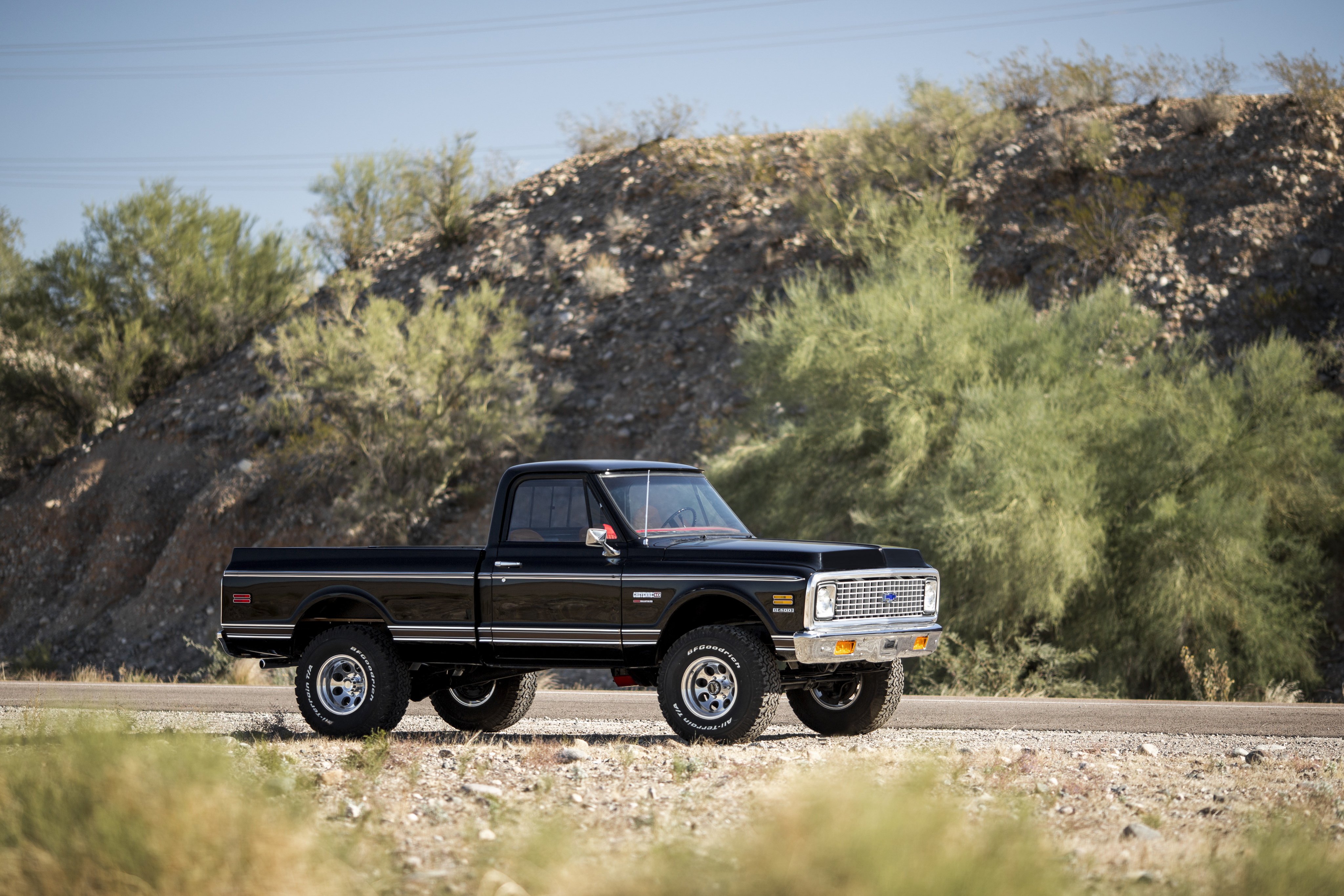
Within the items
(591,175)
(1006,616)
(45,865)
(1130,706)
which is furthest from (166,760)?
(591,175)

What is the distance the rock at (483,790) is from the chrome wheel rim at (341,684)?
8.82ft

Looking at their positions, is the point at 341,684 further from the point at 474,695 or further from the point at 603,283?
the point at 603,283

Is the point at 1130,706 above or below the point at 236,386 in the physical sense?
below

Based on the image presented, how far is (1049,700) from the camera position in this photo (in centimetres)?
1482

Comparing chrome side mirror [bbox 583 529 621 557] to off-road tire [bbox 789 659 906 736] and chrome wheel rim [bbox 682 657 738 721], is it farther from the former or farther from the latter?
off-road tire [bbox 789 659 906 736]

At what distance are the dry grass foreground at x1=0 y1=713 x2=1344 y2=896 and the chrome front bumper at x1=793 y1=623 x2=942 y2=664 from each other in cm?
70

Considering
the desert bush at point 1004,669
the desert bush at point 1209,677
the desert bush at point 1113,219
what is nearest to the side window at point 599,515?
the desert bush at point 1004,669

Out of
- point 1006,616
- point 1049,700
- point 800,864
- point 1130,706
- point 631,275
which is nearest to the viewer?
point 800,864

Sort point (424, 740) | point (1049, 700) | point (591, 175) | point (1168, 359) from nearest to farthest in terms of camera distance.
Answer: point (424, 740) < point (1049, 700) < point (1168, 359) < point (591, 175)

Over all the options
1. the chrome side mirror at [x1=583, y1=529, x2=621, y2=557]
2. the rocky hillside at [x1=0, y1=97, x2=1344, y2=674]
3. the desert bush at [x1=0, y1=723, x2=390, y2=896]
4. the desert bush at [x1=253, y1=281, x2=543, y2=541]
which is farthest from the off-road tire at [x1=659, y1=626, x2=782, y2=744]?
the desert bush at [x1=253, y1=281, x2=543, y2=541]

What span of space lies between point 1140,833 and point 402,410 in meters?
29.3

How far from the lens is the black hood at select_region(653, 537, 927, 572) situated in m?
8.70

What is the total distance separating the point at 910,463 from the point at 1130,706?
797 cm

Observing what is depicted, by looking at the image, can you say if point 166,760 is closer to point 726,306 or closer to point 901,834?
point 901,834
